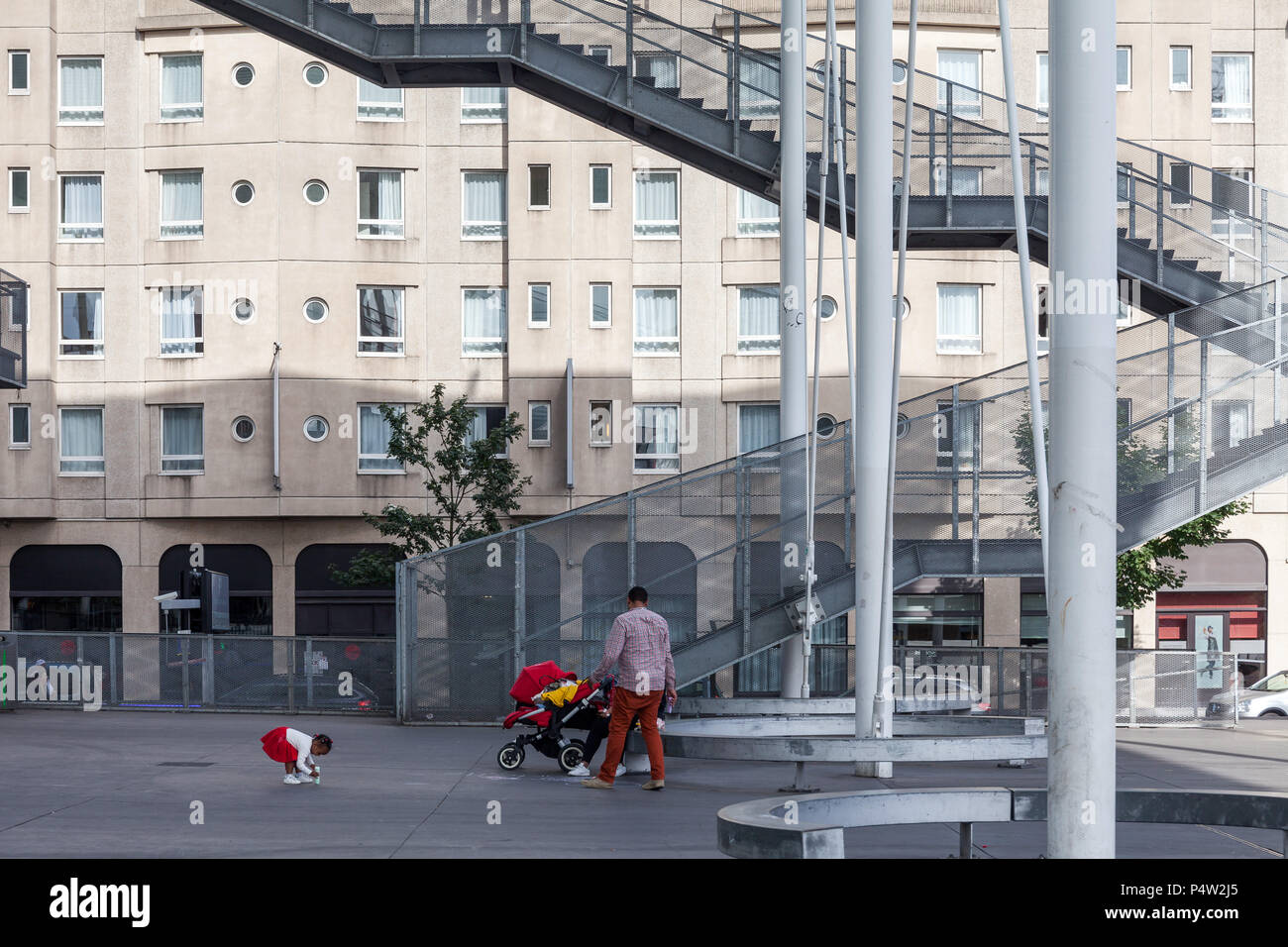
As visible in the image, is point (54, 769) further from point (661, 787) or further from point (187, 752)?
point (661, 787)

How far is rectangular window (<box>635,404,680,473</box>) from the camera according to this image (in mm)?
42125

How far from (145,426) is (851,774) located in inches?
1228

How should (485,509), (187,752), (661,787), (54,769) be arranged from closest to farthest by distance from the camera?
(661,787), (54,769), (187,752), (485,509)

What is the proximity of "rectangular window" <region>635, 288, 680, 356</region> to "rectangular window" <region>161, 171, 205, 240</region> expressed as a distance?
1220 centimetres

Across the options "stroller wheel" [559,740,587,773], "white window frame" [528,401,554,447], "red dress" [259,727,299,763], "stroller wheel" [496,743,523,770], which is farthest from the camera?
"white window frame" [528,401,554,447]

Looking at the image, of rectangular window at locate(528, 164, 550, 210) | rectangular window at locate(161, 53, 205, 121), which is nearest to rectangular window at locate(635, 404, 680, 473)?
rectangular window at locate(528, 164, 550, 210)

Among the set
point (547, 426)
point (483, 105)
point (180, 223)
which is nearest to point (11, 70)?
point (180, 223)

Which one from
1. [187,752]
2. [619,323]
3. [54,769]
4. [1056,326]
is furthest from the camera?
[619,323]

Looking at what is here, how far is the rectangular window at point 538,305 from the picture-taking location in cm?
4206

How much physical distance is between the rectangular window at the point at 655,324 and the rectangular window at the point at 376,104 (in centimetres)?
824

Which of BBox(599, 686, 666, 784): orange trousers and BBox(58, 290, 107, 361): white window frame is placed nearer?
BBox(599, 686, 666, 784): orange trousers

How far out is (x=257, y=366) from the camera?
42.5m

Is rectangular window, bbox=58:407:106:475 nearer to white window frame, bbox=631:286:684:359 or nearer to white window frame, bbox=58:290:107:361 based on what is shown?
white window frame, bbox=58:290:107:361

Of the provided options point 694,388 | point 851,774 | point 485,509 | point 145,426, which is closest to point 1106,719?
point 851,774
